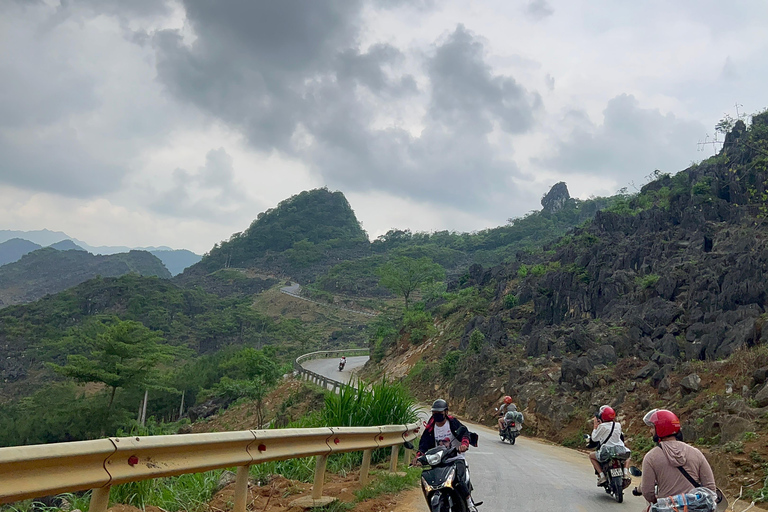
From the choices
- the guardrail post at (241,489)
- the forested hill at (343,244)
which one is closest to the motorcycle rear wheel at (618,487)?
the guardrail post at (241,489)

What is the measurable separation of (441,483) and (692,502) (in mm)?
2219

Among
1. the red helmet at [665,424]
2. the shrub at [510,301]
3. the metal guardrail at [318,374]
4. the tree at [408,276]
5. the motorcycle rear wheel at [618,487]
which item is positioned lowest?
the metal guardrail at [318,374]

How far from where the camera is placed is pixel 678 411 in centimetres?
1466

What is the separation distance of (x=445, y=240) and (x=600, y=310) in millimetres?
103995

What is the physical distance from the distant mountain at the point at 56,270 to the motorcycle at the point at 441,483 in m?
151

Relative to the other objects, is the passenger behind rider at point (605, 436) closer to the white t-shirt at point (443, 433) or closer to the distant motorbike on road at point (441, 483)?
the white t-shirt at point (443, 433)

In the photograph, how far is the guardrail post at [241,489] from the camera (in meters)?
4.90

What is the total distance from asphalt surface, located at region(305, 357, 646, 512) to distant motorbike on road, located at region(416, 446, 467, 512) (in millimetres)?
1696

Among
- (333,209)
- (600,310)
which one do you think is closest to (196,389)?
(600,310)

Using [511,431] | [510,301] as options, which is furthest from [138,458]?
[510,301]

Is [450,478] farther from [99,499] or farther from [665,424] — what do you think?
[99,499]

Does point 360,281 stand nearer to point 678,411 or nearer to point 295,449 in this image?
point 678,411

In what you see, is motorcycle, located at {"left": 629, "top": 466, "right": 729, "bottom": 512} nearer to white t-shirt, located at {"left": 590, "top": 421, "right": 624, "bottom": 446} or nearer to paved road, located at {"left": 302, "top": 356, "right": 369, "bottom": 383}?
white t-shirt, located at {"left": 590, "top": 421, "right": 624, "bottom": 446}

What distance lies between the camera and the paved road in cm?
4165
